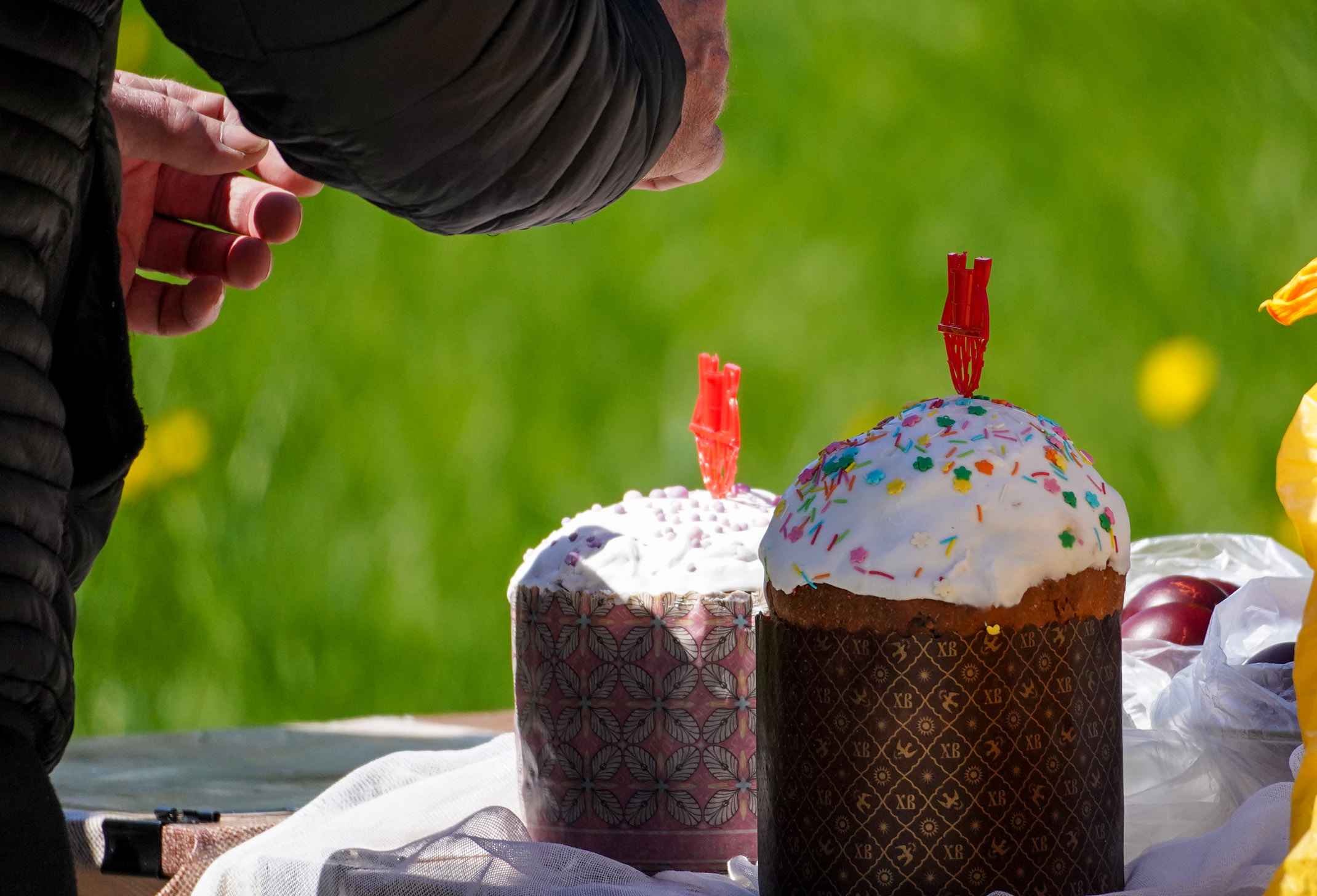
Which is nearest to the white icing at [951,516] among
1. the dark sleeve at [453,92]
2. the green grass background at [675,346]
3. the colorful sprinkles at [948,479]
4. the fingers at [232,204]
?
the colorful sprinkles at [948,479]

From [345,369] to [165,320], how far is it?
1321mm

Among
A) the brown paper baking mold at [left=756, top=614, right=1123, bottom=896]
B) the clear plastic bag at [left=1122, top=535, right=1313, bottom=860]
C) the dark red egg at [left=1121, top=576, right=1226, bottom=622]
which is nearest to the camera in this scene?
the brown paper baking mold at [left=756, top=614, right=1123, bottom=896]

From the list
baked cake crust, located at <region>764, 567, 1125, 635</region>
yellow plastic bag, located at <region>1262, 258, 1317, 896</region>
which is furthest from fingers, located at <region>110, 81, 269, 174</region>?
yellow plastic bag, located at <region>1262, 258, 1317, 896</region>

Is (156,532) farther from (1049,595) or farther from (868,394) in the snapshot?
(1049,595)

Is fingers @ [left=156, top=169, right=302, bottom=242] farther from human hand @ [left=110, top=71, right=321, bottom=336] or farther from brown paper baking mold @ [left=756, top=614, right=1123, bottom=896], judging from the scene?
brown paper baking mold @ [left=756, top=614, right=1123, bottom=896]

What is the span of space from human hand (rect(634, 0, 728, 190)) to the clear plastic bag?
531 millimetres

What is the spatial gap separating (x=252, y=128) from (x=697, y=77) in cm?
34

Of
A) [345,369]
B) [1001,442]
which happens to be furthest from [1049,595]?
[345,369]

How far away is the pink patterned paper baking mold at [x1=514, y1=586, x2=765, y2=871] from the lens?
0.93 meters

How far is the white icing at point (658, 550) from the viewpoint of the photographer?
0.94 meters

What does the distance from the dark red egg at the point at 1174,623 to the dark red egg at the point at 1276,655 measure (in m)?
0.16

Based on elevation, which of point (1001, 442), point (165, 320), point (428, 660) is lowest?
point (428, 660)

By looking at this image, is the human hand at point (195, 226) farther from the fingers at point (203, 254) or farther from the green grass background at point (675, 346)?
the green grass background at point (675, 346)

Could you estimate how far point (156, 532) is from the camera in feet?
7.91
